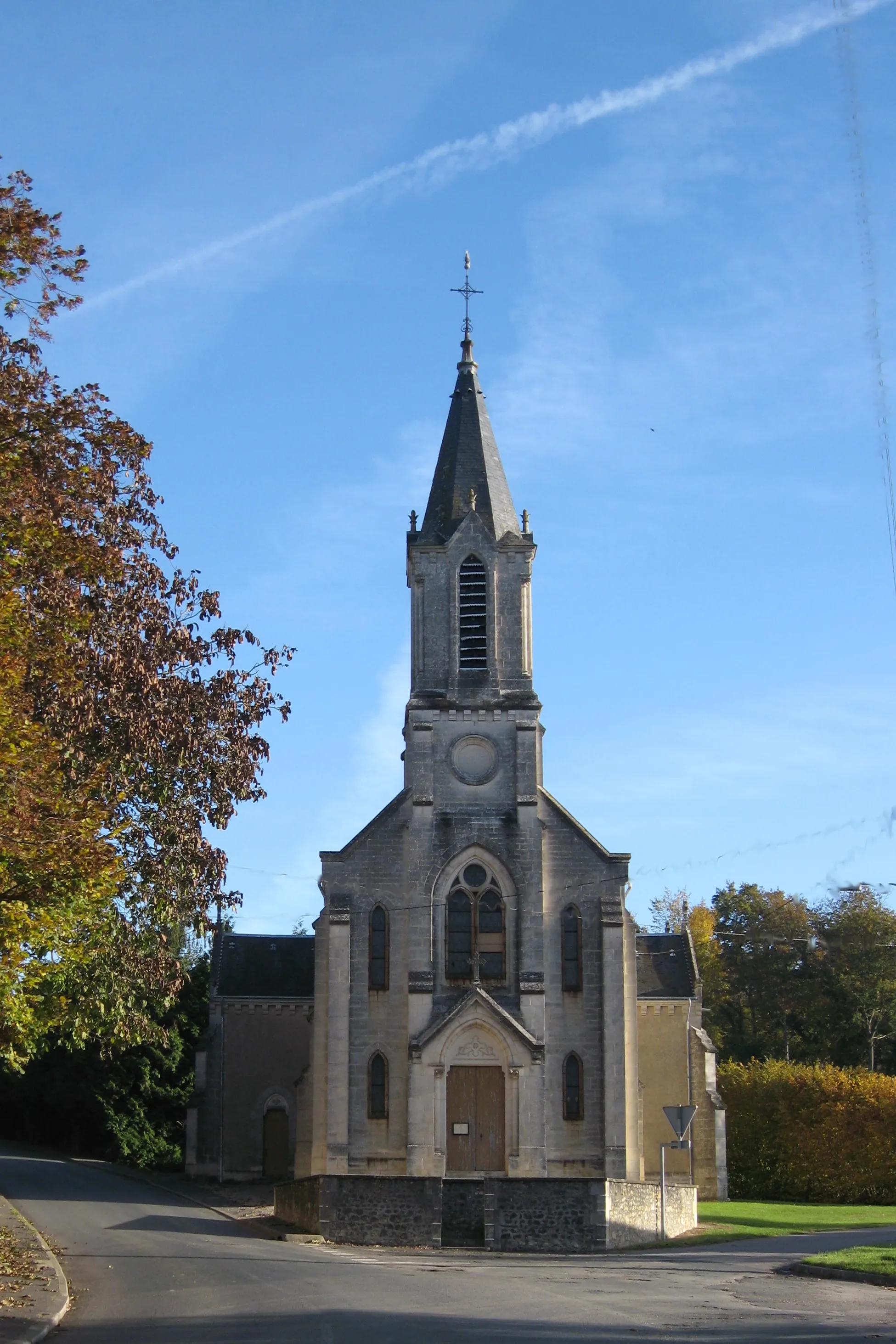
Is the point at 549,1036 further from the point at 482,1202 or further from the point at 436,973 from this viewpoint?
the point at 482,1202

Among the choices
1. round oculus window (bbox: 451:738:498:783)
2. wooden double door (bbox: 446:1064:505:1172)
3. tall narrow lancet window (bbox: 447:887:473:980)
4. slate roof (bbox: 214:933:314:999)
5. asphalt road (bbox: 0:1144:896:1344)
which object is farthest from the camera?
slate roof (bbox: 214:933:314:999)

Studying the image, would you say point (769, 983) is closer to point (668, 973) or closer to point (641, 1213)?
point (668, 973)

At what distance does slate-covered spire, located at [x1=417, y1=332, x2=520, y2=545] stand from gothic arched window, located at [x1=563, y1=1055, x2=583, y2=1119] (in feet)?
45.8

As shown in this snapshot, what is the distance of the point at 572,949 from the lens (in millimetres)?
37219

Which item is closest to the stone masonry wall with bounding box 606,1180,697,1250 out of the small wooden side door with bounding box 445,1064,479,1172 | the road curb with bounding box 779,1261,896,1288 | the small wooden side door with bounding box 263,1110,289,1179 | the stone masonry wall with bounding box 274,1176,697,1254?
the stone masonry wall with bounding box 274,1176,697,1254

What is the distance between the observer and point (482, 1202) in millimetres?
27203

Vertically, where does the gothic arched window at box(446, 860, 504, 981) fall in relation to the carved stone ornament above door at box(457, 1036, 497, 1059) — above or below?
above

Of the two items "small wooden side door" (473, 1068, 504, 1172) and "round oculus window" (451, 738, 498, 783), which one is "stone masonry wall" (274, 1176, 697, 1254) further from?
"round oculus window" (451, 738, 498, 783)

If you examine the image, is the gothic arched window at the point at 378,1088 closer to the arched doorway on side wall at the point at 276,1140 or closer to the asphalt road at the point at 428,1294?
the asphalt road at the point at 428,1294

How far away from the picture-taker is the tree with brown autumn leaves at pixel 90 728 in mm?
15617

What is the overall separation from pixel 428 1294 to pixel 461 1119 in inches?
766

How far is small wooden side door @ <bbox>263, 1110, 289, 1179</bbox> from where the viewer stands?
44344 millimetres

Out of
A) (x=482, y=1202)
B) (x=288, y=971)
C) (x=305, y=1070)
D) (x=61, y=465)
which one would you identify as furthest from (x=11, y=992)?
(x=288, y=971)

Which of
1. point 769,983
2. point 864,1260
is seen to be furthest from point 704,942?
point 864,1260
